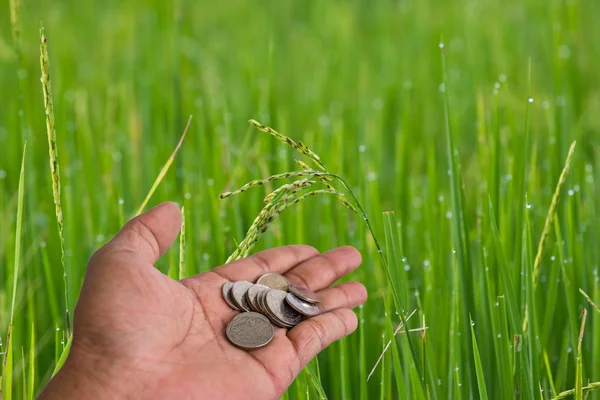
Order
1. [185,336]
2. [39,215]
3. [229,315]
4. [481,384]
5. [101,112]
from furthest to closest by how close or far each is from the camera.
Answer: [101,112]
[39,215]
[229,315]
[185,336]
[481,384]

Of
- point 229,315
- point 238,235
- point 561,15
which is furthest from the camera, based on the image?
point 561,15

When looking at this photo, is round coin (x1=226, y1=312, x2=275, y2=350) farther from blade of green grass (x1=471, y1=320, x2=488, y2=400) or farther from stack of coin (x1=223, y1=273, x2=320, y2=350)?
blade of green grass (x1=471, y1=320, x2=488, y2=400)

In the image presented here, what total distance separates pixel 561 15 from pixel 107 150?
2212 mm

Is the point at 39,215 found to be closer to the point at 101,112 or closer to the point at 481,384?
the point at 101,112

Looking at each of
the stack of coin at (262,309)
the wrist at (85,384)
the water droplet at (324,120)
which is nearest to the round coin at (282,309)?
the stack of coin at (262,309)

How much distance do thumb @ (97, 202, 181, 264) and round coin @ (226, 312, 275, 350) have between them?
209 millimetres

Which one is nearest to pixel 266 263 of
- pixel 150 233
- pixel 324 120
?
pixel 150 233

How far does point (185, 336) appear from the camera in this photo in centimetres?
148

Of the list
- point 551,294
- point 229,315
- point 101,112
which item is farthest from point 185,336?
point 101,112

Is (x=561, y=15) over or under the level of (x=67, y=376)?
over

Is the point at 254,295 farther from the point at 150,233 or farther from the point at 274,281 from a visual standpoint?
the point at 150,233

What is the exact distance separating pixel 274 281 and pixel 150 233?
32cm

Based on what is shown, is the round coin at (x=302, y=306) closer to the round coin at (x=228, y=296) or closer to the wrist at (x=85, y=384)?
the round coin at (x=228, y=296)

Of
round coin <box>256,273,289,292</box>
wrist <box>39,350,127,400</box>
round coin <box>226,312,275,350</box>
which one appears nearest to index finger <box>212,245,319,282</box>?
round coin <box>256,273,289,292</box>
